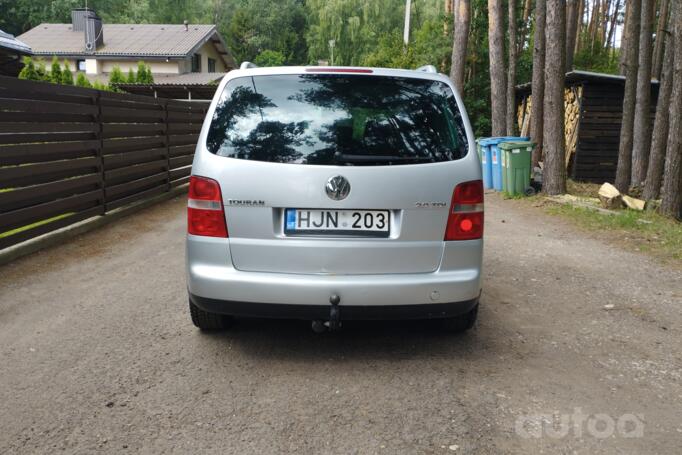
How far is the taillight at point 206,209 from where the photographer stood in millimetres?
3840

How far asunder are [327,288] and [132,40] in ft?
161

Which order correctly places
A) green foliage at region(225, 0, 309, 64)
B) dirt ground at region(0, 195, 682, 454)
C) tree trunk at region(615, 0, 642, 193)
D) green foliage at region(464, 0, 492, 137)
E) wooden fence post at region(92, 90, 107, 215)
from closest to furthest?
dirt ground at region(0, 195, 682, 454) → wooden fence post at region(92, 90, 107, 215) → tree trunk at region(615, 0, 642, 193) → green foliage at region(464, 0, 492, 137) → green foliage at region(225, 0, 309, 64)

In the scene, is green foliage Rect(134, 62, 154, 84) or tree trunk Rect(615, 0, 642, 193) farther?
green foliage Rect(134, 62, 154, 84)

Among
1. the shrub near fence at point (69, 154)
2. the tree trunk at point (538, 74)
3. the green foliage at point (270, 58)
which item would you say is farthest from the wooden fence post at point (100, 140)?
the green foliage at point (270, 58)

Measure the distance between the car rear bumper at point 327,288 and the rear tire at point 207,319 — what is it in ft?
1.58

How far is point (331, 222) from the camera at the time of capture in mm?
3781

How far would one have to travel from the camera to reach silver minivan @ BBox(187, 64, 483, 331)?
3.76 metres

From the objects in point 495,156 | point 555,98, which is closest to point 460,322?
point 555,98

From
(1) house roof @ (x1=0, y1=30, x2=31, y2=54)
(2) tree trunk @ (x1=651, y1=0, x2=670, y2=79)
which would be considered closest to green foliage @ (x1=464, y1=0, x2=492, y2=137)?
(2) tree trunk @ (x1=651, y1=0, x2=670, y2=79)

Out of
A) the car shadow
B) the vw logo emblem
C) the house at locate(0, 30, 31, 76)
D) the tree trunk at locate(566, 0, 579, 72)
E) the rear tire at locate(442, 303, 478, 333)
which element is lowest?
the car shadow

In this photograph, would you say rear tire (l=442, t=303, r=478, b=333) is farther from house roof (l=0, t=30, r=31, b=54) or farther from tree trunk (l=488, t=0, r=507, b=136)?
house roof (l=0, t=30, r=31, b=54)

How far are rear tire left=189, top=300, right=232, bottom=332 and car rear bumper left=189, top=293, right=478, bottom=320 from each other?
20.8 inches

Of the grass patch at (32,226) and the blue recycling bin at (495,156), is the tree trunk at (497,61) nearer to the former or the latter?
the blue recycling bin at (495,156)

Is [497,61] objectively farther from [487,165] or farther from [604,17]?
[604,17]
